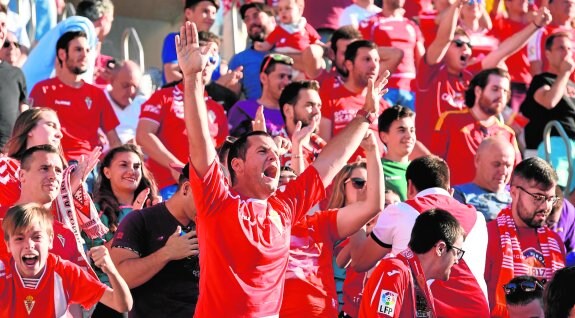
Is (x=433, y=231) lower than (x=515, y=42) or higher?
higher

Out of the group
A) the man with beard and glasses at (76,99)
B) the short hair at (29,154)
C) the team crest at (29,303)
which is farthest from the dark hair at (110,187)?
the team crest at (29,303)

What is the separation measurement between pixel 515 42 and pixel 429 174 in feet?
15.4

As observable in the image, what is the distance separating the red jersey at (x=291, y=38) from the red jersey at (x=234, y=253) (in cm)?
573

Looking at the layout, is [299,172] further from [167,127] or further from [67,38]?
[67,38]

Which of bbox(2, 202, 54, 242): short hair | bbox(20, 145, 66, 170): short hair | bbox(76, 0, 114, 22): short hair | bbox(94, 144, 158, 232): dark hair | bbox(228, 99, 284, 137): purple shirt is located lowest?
bbox(228, 99, 284, 137): purple shirt

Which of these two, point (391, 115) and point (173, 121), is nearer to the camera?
point (391, 115)

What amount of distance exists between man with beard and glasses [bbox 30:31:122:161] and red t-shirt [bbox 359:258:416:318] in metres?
4.76

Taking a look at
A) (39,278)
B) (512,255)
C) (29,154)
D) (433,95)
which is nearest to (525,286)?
(512,255)

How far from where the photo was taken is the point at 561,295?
5.49 metres

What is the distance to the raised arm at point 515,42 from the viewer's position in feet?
39.5

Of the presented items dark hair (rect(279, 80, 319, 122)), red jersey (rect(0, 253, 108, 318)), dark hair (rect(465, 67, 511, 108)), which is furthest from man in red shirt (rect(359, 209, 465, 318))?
dark hair (rect(465, 67, 511, 108))

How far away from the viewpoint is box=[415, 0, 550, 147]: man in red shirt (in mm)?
11812

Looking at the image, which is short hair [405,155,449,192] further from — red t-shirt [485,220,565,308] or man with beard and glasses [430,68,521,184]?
man with beard and glasses [430,68,521,184]

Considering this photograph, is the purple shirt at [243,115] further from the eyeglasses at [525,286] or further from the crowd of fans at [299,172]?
the eyeglasses at [525,286]
